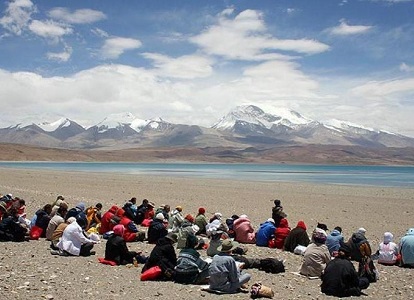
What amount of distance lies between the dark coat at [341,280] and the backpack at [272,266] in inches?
73.6

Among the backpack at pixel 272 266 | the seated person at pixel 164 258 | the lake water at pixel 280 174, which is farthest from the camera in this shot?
the lake water at pixel 280 174

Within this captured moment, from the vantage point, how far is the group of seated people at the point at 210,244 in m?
10.1

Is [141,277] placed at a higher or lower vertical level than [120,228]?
lower

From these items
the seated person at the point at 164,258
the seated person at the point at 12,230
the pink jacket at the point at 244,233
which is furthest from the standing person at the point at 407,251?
the seated person at the point at 12,230

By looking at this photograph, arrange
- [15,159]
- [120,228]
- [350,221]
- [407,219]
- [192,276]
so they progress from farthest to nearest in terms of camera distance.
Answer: [15,159] < [407,219] < [350,221] < [120,228] < [192,276]

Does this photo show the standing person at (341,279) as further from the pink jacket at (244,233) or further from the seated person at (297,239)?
the pink jacket at (244,233)

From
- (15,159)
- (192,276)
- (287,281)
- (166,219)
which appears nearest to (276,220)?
(166,219)

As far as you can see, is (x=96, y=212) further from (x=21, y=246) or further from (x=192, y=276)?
(x=192, y=276)

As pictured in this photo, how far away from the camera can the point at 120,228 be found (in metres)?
12.9

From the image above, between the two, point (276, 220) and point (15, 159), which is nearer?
point (276, 220)

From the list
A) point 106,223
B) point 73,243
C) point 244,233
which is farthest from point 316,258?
point 106,223

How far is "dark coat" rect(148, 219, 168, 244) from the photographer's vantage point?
15.2m

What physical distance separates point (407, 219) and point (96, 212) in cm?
1607

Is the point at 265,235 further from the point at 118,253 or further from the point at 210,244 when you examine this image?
the point at 118,253
